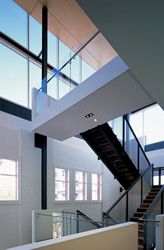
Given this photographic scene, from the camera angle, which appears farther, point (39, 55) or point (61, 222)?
point (39, 55)

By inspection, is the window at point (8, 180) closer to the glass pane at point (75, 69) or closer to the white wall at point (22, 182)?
the white wall at point (22, 182)

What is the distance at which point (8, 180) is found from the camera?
6.43 meters

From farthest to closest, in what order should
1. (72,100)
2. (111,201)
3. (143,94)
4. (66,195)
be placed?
(111,201) → (66,195) → (72,100) → (143,94)

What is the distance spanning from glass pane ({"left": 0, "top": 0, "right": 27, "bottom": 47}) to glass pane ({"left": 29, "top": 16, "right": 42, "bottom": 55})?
0.25 meters

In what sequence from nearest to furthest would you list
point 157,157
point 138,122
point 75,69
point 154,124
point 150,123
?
point 75,69 → point 157,157 → point 154,124 → point 150,123 → point 138,122

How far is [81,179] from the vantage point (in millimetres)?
9484

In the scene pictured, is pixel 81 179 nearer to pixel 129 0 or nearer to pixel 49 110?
pixel 49 110

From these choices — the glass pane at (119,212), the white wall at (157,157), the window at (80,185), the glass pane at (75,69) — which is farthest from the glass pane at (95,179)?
the glass pane at (75,69)

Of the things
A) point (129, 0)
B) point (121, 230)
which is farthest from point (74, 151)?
point (129, 0)

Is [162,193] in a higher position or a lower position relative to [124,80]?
lower

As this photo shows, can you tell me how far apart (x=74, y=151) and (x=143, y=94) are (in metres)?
5.01

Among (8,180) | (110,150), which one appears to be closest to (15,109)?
(8,180)

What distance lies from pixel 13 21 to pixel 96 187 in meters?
7.21

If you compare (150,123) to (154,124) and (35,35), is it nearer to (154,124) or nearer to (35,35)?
(154,124)
